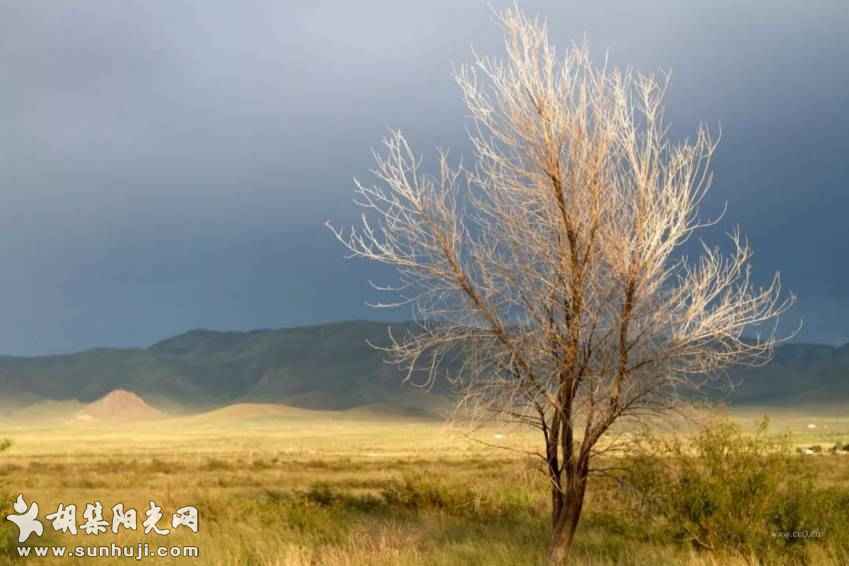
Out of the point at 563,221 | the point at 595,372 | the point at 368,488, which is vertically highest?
the point at 563,221

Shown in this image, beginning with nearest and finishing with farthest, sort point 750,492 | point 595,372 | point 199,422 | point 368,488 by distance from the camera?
point 595,372, point 750,492, point 368,488, point 199,422

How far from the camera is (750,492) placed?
51.9 feet

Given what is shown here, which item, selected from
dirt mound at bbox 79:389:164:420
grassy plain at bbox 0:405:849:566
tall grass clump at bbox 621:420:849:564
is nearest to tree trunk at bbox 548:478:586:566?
grassy plain at bbox 0:405:849:566

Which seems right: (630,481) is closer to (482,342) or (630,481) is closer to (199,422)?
(482,342)

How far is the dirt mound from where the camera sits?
17488 cm

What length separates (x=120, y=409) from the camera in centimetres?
17750

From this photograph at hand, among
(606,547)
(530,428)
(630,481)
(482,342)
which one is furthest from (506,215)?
(606,547)

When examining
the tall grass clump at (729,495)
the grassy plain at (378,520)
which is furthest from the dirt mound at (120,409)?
the tall grass clump at (729,495)

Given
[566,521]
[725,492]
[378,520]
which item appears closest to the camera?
[566,521]

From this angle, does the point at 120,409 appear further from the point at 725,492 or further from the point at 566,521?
the point at 566,521

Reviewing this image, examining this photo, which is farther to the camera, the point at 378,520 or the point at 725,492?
the point at 378,520

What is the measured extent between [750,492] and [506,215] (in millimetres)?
6086

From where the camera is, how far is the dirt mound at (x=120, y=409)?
175 metres

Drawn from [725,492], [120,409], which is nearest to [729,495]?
[725,492]
